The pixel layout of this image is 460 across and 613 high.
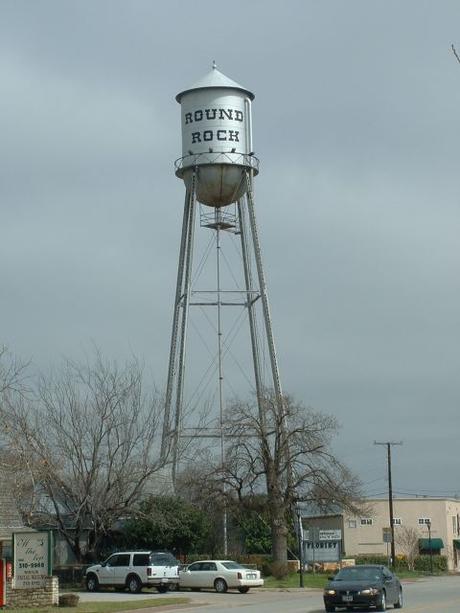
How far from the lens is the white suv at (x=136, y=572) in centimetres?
4291

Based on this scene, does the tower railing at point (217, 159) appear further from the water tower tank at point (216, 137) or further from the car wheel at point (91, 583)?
the car wheel at point (91, 583)

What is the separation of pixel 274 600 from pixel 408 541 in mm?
47626

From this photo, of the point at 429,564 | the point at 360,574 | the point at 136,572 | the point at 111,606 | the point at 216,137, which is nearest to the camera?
the point at 360,574

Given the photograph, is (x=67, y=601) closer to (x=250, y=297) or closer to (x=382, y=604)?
(x=382, y=604)

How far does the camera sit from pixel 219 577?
4422cm

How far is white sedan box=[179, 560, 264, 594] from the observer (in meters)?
43.6

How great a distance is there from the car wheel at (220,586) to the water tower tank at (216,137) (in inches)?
742

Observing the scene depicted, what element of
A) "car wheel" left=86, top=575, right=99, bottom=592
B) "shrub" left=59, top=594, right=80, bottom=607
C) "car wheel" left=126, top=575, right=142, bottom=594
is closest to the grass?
"shrub" left=59, top=594, right=80, bottom=607

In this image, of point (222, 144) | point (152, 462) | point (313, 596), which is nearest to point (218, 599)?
point (313, 596)

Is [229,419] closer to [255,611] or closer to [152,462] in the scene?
[152,462]

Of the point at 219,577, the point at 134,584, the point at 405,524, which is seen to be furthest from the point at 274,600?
the point at 405,524

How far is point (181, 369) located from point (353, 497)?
1032 cm

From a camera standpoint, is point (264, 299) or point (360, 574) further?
point (264, 299)

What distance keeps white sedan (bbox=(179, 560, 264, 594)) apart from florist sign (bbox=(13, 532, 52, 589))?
1203 cm
